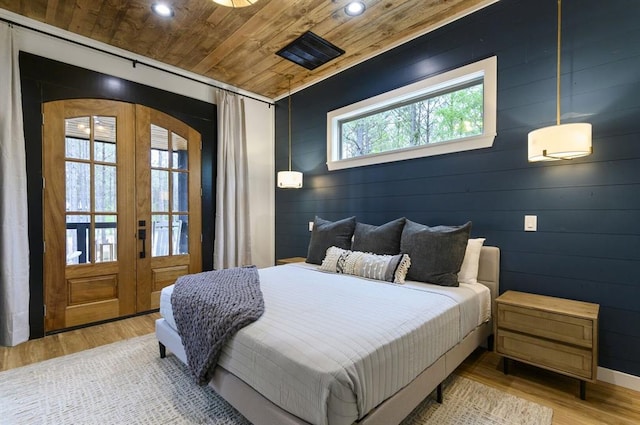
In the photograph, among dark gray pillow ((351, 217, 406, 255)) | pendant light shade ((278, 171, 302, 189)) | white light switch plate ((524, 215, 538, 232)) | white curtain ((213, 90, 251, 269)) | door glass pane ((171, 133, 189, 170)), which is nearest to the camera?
white light switch plate ((524, 215, 538, 232))

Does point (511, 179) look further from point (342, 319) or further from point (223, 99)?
point (223, 99)

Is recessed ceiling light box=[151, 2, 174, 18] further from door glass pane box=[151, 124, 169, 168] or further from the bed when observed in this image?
the bed

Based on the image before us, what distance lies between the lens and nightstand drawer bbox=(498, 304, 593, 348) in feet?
5.96

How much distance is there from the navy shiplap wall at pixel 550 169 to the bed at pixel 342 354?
0.77 meters

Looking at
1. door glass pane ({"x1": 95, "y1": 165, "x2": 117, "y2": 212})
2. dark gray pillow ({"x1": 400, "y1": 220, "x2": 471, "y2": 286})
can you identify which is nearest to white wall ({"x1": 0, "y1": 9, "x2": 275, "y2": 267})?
door glass pane ({"x1": 95, "y1": 165, "x2": 117, "y2": 212})

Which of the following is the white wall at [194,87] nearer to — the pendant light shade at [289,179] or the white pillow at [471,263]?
the pendant light shade at [289,179]

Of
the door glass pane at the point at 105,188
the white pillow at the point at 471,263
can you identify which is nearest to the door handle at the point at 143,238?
the door glass pane at the point at 105,188

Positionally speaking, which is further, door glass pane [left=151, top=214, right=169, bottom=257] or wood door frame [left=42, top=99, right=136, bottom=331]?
door glass pane [left=151, top=214, right=169, bottom=257]

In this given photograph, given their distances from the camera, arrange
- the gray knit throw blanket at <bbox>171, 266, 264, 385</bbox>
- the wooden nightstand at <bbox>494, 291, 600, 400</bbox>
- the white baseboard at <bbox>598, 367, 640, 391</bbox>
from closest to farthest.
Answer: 1. the gray knit throw blanket at <bbox>171, 266, 264, 385</bbox>
2. the wooden nightstand at <bbox>494, 291, 600, 400</bbox>
3. the white baseboard at <bbox>598, 367, 640, 391</bbox>

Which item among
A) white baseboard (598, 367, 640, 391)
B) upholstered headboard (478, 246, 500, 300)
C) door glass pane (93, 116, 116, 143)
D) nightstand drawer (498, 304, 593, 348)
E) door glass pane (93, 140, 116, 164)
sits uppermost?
door glass pane (93, 116, 116, 143)

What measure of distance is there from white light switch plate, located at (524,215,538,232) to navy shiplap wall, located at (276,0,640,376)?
0.03 meters

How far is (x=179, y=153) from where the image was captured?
380 centimetres

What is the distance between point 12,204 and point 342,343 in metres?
3.20

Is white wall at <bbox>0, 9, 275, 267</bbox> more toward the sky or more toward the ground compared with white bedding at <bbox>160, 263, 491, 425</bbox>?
more toward the sky
